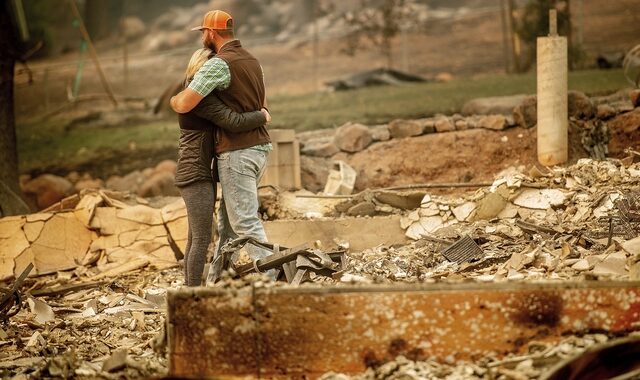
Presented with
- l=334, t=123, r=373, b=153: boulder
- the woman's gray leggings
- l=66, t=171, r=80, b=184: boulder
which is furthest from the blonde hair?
l=66, t=171, r=80, b=184: boulder

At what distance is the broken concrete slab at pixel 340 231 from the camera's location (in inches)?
345

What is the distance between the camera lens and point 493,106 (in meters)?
11.7

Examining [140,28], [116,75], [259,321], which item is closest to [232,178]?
[259,321]

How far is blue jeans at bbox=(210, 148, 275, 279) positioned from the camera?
6.75m

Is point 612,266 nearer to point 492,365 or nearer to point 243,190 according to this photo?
point 492,365

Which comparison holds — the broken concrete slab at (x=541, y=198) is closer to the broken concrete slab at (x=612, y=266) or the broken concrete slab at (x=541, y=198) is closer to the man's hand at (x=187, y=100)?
the broken concrete slab at (x=612, y=266)

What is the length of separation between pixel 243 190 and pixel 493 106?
5694 mm

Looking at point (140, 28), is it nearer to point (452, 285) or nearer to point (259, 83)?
point (259, 83)

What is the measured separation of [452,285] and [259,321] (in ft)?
3.65

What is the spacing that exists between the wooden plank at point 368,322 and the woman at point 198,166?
162cm

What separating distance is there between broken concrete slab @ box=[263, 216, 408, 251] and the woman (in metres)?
2.00

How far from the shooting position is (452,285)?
205 inches

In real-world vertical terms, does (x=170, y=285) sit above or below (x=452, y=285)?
below

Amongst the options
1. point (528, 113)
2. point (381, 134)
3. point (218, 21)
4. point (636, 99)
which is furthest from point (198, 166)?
point (636, 99)
